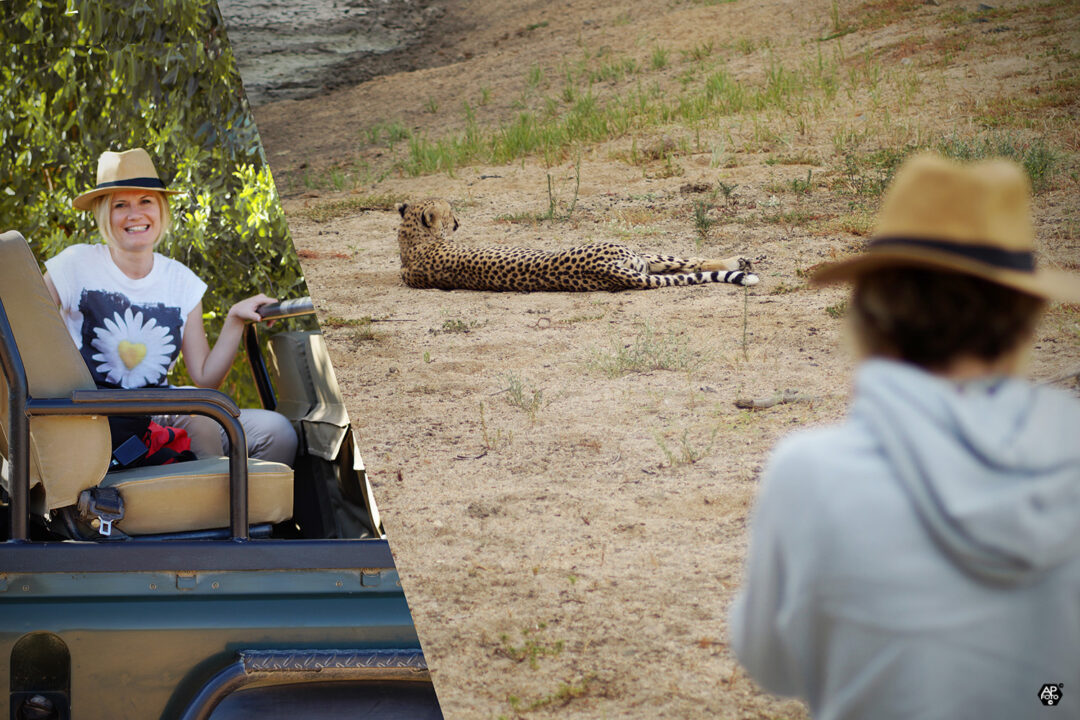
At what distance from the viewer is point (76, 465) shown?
4.38 ft

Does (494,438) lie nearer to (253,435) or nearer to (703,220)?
(253,435)

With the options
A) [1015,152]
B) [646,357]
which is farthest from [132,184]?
[1015,152]

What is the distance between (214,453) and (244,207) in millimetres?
1004

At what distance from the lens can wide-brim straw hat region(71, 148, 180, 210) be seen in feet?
5.19

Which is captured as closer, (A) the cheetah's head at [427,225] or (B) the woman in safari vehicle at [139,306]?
(B) the woman in safari vehicle at [139,306]

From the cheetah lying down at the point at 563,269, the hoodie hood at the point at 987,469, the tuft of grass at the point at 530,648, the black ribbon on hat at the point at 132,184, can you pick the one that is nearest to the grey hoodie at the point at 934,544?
the hoodie hood at the point at 987,469

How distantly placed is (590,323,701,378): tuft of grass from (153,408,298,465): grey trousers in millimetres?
1392

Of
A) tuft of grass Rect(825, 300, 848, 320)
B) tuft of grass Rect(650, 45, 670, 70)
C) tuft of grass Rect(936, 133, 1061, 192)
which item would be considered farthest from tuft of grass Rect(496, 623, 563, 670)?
tuft of grass Rect(650, 45, 670, 70)

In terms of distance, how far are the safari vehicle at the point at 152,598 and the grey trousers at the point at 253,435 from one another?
0.93ft

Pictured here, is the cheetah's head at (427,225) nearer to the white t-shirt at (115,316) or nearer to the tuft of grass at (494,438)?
the tuft of grass at (494,438)

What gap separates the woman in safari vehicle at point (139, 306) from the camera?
4.97 ft

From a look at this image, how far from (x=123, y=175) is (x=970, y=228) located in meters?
1.36

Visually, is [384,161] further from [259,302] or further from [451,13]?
[259,302]

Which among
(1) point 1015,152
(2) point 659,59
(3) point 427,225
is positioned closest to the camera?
(1) point 1015,152
